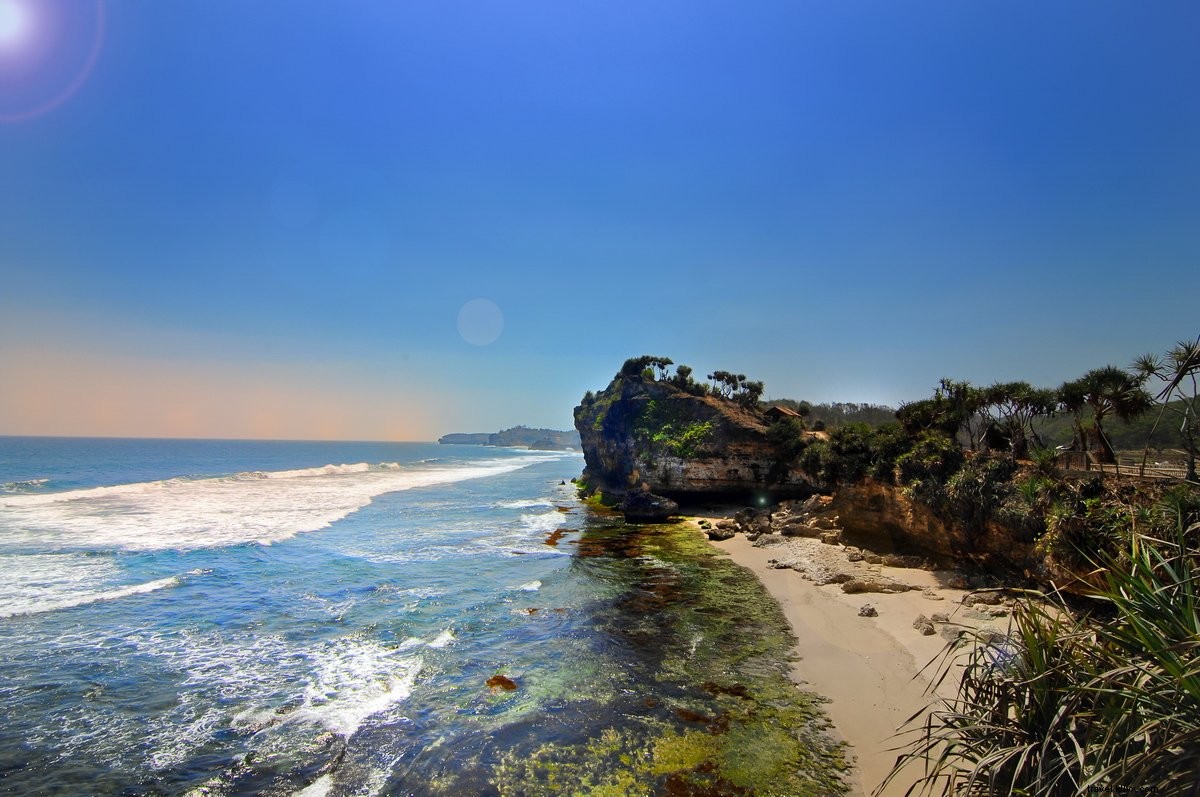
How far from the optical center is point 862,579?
71.7 feet

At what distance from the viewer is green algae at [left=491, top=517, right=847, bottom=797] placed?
32.1 feet

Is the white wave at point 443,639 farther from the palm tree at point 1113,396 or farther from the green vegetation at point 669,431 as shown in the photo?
the green vegetation at point 669,431

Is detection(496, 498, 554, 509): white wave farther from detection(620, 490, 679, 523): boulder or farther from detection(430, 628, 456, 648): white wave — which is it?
detection(430, 628, 456, 648): white wave

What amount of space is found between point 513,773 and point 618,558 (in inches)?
740

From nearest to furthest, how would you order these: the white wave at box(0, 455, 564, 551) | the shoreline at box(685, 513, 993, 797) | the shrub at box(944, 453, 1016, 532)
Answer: the shoreline at box(685, 513, 993, 797) < the shrub at box(944, 453, 1016, 532) < the white wave at box(0, 455, 564, 551)

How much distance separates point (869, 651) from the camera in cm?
1538

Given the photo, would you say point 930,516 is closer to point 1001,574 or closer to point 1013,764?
point 1001,574

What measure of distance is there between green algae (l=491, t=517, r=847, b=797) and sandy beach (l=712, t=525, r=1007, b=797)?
1.81 ft

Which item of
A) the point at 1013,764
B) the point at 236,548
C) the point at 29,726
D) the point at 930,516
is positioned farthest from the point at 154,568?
the point at 930,516

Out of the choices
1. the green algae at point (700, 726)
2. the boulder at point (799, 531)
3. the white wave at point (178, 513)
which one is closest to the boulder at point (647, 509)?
the boulder at point (799, 531)

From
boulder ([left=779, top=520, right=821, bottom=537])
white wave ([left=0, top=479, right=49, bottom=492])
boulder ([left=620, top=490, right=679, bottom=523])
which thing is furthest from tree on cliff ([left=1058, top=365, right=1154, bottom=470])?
white wave ([left=0, top=479, right=49, bottom=492])

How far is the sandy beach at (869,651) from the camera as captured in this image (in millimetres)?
11141

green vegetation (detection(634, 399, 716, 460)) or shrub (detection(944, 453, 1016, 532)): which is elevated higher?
green vegetation (detection(634, 399, 716, 460))

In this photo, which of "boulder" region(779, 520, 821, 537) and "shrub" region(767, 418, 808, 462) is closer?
"boulder" region(779, 520, 821, 537)
